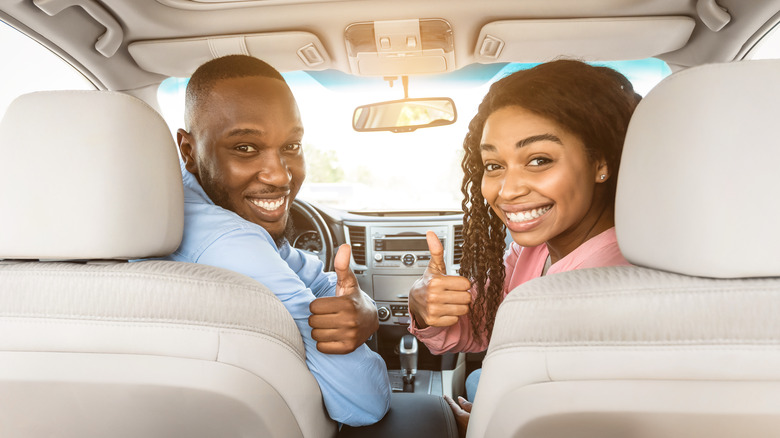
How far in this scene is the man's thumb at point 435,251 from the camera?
1588 mm

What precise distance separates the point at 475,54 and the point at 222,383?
254 cm

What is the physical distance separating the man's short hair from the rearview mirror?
187cm

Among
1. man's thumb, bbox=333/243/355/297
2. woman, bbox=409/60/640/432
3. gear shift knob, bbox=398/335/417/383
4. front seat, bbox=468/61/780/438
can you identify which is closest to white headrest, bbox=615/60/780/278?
front seat, bbox=468/61/780/438

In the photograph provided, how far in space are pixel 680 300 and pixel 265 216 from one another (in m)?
1.44

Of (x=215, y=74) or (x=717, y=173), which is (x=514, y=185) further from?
(x=215, y=74)

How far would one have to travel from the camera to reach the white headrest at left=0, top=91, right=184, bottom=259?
1.09 meters

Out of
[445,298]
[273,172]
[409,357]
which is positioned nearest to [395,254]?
[409,357]

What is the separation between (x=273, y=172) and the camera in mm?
1825

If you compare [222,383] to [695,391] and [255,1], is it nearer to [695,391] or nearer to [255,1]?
[695,391]

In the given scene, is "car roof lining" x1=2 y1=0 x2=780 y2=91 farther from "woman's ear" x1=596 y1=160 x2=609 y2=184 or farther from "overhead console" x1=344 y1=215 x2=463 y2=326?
"overhead console" x1=344 y1=215 x2=463 y2=326

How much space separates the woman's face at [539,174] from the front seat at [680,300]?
Result: 526mm

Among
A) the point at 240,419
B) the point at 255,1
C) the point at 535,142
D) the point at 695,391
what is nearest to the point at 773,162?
the point at 695,391

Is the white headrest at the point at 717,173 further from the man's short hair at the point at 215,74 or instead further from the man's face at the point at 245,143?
the man's short hair at the point at 215,74

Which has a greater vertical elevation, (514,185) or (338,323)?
(514,185)
